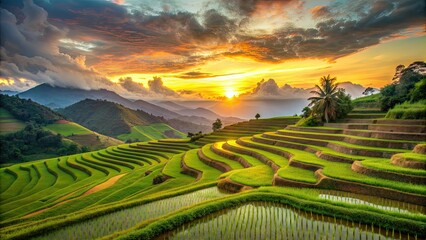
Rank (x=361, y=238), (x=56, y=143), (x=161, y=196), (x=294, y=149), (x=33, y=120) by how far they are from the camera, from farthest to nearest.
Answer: (x=33, y=120) → (x=56, y=143) → (x=294, y=149) → (x=161, y=196) → (x=361, y=238)

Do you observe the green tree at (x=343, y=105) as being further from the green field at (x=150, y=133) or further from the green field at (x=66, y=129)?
the green field at (x=150, y=133)

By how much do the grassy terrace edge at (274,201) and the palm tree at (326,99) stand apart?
21257 mm

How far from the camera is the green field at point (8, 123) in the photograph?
105062 mm

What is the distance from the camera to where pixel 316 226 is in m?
7.85

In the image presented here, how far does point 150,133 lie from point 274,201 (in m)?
164

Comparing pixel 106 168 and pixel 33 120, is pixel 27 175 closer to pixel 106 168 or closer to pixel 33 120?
pixel 106 168

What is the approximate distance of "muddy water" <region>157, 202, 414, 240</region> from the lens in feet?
23.8

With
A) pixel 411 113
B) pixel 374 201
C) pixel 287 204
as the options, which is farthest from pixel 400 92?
pixel 287 204

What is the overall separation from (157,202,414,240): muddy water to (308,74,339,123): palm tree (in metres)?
22.0

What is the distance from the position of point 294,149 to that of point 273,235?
14932mm

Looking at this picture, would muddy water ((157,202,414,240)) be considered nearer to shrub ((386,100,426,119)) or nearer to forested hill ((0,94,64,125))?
shrub ((386,100,426,119))

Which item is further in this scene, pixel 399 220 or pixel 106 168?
pixel 106 168

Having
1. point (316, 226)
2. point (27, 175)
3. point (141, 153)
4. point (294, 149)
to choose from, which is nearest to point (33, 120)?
point (27, 175)

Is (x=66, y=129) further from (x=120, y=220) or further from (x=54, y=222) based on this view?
(x=120, y=220)
